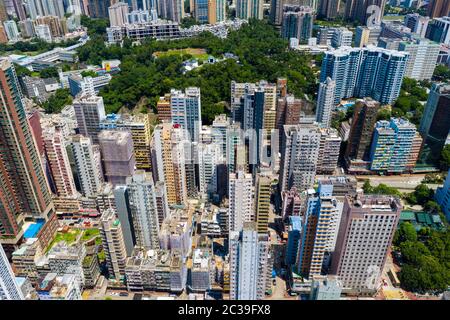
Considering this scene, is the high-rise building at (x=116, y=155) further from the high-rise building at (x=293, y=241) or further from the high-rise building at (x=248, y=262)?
the high-rise building at (x=293, y=241)

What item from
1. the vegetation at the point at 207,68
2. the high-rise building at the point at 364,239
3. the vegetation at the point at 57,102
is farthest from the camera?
the vegetation at the point at 57,102

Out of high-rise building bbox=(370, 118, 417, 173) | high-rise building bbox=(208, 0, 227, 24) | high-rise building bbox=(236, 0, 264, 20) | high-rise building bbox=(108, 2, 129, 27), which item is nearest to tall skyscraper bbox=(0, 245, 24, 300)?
high-rise building bbox=(370, 118, 417, 173)

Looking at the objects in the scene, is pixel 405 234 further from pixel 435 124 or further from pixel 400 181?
pixel 435 124

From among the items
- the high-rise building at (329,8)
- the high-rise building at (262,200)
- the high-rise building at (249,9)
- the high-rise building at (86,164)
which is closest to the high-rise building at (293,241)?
the high-rise building at (262,200)

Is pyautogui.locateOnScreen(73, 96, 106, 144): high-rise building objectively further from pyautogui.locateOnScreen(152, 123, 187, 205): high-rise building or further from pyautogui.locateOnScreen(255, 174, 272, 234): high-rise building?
pyautogui.locateOnScreen(255, 174, 272, 234): high-rise building

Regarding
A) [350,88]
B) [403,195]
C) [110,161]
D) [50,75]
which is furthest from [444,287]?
[50,75]
